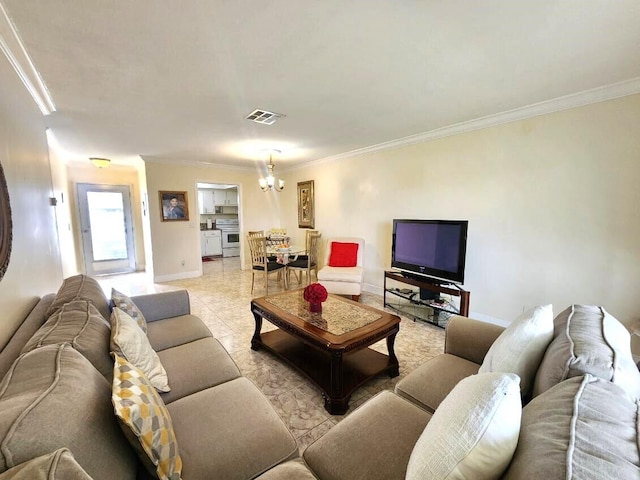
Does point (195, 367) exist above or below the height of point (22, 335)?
below

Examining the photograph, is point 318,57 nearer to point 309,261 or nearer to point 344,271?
point 344,271

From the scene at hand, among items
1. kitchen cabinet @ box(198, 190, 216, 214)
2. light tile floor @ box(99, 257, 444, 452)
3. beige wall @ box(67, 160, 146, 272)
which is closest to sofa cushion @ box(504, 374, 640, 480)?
light tile floor @ box(99, 257, 444, 452)

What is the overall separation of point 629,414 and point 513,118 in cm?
316

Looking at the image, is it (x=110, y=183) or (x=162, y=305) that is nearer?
(x=162, y=305)

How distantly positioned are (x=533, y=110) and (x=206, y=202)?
326 inches

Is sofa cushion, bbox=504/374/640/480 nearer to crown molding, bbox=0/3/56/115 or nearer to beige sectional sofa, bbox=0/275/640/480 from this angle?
beige sectional sofa, bbox=0/275/640/480

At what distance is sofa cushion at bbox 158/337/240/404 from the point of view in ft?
4.79

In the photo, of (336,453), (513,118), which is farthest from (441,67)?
(336,453)

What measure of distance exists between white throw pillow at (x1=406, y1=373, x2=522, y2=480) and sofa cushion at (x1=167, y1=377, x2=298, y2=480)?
23.2 inches

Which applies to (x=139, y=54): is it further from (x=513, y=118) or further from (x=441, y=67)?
(x=513, y=118)

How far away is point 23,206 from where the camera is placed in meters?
1.88

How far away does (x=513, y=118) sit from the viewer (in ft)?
9.63

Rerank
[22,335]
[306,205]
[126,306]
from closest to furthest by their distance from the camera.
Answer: [22,335], [126,306], [306,205]

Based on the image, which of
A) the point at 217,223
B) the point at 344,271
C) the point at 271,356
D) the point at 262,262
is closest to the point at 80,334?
the point at 271,356
